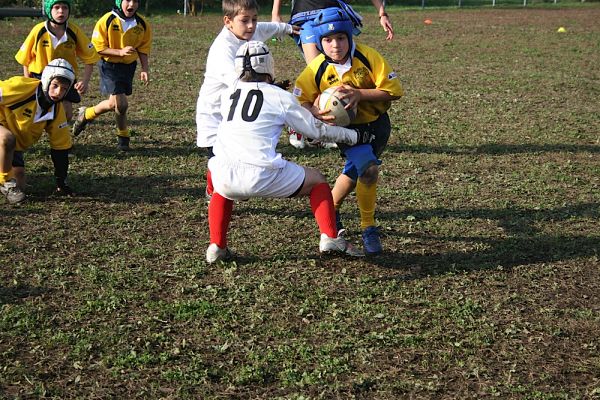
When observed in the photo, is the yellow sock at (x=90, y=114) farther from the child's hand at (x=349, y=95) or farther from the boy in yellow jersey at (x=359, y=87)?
the child's hand at (x=349, y=95)

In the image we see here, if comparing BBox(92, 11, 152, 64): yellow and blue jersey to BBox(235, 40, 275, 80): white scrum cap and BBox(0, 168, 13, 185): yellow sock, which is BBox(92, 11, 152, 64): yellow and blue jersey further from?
BBox(235, 40, 275, 80): white scrum cap

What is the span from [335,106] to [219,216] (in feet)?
3.70

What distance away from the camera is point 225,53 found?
652 centimetres

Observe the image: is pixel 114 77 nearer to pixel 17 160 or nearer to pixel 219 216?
pixel 17 160

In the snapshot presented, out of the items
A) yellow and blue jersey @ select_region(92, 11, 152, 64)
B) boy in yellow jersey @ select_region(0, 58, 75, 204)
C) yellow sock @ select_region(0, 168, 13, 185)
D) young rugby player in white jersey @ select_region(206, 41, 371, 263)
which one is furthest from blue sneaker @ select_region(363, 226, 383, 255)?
yellow and blue jersey @ select_region(92, 11, 152, 64)

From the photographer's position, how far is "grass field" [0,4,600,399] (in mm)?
4383

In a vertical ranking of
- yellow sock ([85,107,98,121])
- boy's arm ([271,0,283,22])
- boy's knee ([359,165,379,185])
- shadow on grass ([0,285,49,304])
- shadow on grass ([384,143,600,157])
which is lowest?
shadow on grass ([0,285,49,304])

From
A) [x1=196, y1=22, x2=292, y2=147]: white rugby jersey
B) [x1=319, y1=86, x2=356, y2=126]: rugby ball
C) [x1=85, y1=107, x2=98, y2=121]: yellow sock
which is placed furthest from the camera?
[x1=85, y1=107, x2=98, y2=121]: yellow sock

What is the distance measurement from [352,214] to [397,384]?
296cm

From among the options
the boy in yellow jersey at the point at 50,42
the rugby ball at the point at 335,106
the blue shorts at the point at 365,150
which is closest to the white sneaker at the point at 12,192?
the boy in yellow jersey at the point at 50,42

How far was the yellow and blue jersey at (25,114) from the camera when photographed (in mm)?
7199

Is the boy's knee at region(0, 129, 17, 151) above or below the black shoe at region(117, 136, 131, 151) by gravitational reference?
above

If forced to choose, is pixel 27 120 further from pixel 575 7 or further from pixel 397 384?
pixel 575 7

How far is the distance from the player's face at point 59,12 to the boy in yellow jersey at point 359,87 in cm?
345
